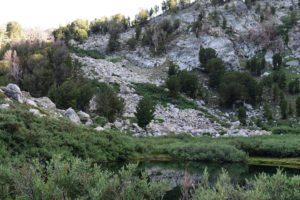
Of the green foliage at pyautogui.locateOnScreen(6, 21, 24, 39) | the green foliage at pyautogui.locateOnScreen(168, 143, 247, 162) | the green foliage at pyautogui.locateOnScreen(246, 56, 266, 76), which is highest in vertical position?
the green foliage at pyautogui.locateOnScreen(6, 21, 24, 39)

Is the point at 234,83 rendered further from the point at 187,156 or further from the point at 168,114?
the point at 187,156

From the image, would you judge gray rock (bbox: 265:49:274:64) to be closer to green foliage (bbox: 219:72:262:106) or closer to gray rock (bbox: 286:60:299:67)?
gray rock (bbox: 286:60:299:67)

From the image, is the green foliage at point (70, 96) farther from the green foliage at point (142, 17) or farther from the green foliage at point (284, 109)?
the green foliage at point (142, 17)

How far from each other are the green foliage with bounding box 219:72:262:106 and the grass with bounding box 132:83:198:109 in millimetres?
5935

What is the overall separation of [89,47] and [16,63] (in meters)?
30.4

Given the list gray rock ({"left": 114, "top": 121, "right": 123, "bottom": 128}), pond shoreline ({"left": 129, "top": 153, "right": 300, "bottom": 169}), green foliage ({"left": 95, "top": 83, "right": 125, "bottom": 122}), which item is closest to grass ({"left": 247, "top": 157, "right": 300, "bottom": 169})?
pond shoreline ({"left": 129, "top": 153, "right": 300, "bottom": 169})

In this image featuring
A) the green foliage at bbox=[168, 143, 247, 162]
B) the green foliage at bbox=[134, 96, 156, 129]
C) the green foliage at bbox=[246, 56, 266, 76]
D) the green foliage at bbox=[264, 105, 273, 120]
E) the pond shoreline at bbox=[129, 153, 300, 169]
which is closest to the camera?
the pond shoreline at bbox=[129, 153, 300, 169]

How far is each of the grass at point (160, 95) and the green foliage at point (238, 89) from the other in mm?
5935

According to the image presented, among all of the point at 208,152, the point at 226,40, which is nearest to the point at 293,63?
the point at 226,40

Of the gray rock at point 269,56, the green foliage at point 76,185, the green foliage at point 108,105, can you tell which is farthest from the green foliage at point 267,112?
the green foliage at point 76,185

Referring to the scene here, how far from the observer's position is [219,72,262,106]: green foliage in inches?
1622

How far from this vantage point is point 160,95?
43.6 metres

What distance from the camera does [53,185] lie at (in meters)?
6.41

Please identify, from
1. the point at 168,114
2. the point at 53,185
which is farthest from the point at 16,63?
the point at 53,185
